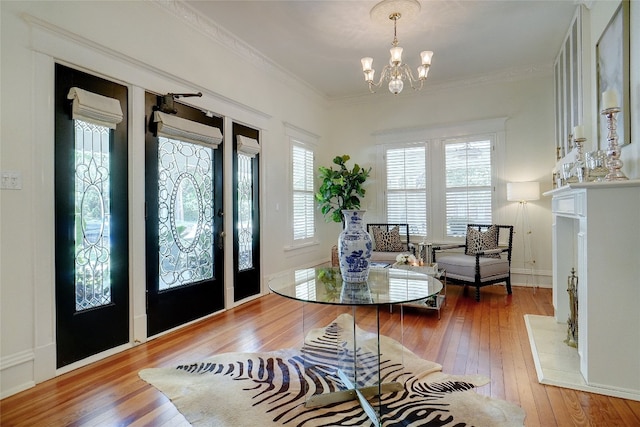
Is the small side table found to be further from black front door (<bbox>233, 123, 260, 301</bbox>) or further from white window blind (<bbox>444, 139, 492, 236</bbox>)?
black front door (<bbox>233, 123, 260, 301</bbox>)

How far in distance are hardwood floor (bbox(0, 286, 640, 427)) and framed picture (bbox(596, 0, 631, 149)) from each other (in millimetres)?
1724

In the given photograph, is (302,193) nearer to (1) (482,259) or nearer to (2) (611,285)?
(1) (482,259)

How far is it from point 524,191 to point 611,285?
2.75 m

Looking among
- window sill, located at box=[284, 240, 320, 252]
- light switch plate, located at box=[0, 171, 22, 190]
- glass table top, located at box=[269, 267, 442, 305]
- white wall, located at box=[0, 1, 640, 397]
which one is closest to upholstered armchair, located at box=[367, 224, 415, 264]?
window sill, located at box=[284, 240, 320, 252]

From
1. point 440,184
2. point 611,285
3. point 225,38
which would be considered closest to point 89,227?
point 225,38

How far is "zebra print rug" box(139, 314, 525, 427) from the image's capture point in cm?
179

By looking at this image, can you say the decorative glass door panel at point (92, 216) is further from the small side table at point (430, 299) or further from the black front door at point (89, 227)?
the small side table at point (430, 299)

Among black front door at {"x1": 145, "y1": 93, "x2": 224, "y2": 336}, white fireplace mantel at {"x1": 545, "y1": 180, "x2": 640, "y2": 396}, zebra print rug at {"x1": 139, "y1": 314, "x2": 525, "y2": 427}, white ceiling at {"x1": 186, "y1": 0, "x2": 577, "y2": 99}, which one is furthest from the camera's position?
white ceiling at {"x1": 186, "y1": 0, "x2": 577, "y2": 99}

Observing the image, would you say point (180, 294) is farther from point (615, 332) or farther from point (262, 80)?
point (615, 332)

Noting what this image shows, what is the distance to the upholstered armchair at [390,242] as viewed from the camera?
504 centimetres

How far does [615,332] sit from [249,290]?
347cm

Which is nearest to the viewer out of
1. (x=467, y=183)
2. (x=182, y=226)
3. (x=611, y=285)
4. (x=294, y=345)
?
(x=611, y=285)

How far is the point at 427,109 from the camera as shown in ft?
18.1

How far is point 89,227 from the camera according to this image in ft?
8.28
